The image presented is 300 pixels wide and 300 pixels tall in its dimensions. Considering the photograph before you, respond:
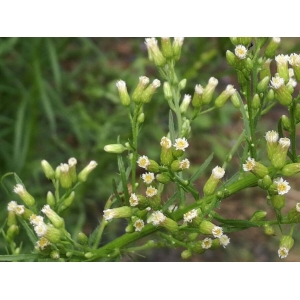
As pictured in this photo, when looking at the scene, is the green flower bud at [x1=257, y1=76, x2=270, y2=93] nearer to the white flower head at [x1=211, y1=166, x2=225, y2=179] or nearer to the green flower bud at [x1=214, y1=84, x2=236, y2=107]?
the green flower bud at [x1=214, y1=84, x2=236, y2=107]

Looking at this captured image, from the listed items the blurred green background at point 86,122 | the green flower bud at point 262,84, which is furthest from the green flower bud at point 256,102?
the blurred green background at point 86,122

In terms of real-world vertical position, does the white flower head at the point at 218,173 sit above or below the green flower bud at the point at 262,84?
below

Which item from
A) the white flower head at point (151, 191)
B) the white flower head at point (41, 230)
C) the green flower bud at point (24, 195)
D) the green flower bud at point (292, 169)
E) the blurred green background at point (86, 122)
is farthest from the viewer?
the blurred green background at point (86, 122)

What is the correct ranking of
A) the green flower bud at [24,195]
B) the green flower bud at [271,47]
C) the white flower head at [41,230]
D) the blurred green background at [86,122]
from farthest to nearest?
the blurred green background at [86,122] < the green flower bud at [24,195] < the green flower bud at [271,47] < the white flower head at [41,230]

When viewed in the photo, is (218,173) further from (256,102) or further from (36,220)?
(36,220)

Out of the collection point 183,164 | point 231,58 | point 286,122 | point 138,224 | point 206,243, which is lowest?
point 206,243

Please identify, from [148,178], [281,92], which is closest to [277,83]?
[281,92]

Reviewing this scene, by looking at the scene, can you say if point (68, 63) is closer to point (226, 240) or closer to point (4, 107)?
point (4, 107)

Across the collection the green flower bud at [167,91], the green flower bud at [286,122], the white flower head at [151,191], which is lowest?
the white flower head at [151,191]

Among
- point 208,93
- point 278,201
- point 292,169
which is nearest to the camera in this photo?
point 292,169

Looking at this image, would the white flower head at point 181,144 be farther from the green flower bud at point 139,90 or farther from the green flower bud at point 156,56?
the green flower bud at point 156,56
